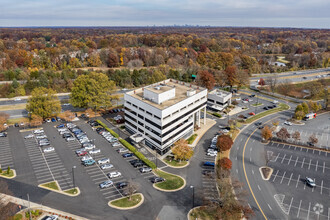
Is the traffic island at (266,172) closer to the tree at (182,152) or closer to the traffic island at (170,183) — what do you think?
the tree at (182,152)

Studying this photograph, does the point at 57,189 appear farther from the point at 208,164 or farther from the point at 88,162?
the point at 208,164

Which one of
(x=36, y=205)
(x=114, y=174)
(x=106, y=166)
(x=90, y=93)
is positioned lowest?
(x=36, y=205)

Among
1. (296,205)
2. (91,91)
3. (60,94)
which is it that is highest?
(91,91)

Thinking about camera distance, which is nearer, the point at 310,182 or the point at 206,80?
the point at 310,182

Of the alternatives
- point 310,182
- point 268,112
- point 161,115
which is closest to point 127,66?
point 268,112

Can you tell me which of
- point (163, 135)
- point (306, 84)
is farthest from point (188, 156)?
point (306, 84)

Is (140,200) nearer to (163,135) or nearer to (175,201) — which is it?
(175,201)
